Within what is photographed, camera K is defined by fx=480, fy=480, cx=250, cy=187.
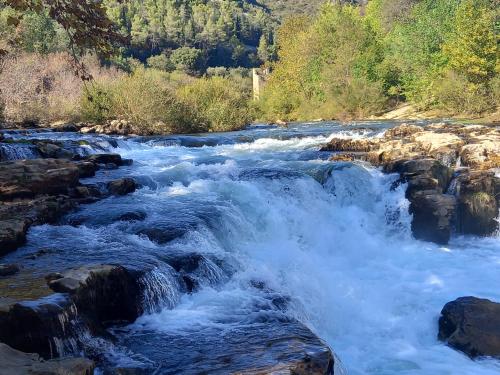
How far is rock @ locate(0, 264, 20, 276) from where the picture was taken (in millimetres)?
5840

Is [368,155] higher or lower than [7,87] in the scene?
lower

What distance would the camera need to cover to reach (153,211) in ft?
30.6

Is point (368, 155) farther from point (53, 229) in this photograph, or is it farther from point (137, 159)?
point (53, 229)

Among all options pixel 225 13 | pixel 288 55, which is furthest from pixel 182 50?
pixel 288 55

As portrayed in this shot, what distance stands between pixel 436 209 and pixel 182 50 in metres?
70.6

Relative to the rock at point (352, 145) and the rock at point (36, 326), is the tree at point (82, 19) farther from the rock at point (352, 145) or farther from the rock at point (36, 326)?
the rock at point (352, 145)

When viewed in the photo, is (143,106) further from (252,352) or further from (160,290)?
(252,352)

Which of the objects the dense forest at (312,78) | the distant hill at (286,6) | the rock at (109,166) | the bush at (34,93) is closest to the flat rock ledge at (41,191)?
the rock at (109,166)

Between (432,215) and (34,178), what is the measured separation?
8.77 m

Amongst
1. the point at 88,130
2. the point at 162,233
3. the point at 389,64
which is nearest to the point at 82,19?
the point at 162,233

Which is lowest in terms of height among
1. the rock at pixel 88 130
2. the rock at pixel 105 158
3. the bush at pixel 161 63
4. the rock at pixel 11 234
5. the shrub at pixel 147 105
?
the rock at pixel 11 234

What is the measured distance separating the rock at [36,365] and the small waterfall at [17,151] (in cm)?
1008

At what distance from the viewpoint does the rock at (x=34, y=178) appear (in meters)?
9.38

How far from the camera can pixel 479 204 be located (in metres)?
11.5
